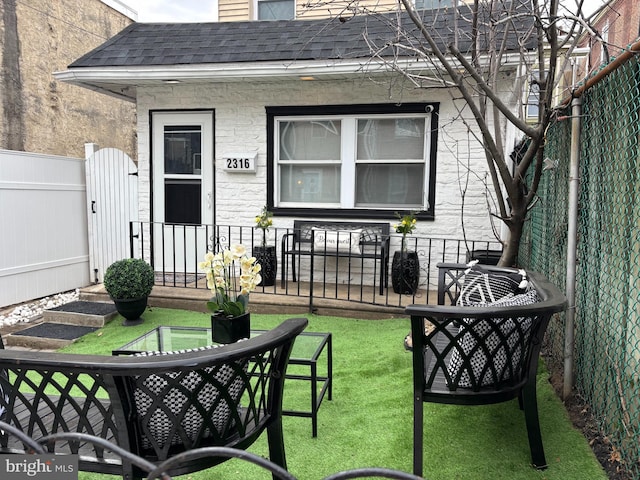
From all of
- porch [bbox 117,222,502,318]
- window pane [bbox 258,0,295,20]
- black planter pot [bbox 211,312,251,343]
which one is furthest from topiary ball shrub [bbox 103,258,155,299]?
window pane [bbox 258,0,295,20]

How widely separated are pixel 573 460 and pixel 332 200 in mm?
4214

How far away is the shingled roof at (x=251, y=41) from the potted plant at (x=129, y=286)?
2.54 metres

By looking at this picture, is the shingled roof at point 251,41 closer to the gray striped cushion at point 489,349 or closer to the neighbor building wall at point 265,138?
the neighbor building wall at point 265,138

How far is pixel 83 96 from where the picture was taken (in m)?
11.2

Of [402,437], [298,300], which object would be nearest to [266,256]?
[298,300]

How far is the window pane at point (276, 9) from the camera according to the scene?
25.2 ft

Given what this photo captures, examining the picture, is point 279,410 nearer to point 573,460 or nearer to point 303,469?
point 303,469

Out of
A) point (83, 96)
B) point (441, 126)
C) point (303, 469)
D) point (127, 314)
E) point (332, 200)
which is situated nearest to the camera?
point (303, 469)

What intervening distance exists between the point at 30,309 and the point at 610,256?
5936 millimetres

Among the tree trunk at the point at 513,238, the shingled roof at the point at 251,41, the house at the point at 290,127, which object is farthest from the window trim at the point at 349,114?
the tree trunk at the point at 513,238

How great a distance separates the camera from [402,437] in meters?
2.52

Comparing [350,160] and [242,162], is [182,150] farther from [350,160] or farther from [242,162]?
[350,160]

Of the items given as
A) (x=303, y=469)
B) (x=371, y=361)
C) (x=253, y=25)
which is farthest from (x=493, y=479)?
(x=253, y=25)

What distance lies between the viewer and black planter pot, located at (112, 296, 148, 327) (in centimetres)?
465
